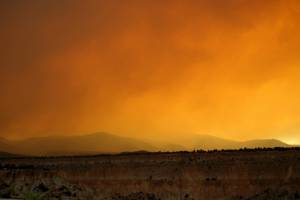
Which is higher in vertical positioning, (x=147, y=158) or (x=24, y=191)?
(x=147, y=158)

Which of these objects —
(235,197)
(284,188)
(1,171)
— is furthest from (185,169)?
(1,171)

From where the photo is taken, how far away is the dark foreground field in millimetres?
26531

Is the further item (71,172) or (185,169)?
(71,172)

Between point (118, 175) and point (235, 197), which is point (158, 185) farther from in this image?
point (235, 197)

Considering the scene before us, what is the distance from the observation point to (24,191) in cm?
3259

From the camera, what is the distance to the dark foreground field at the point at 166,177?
26531mm

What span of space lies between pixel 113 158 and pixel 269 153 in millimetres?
10971

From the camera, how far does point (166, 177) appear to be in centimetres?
2989

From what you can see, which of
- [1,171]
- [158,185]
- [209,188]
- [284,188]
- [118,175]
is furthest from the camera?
[1,171]

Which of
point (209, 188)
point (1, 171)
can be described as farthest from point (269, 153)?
point (1, 171)

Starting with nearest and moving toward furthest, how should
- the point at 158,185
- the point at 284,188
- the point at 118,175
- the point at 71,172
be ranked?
the point at 284,188 → the point at 158,185 → the point at 118,175 → the point at 71,172

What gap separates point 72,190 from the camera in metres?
31.8

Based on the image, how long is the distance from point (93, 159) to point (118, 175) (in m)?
4.16

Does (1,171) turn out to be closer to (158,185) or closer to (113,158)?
(113,158)
